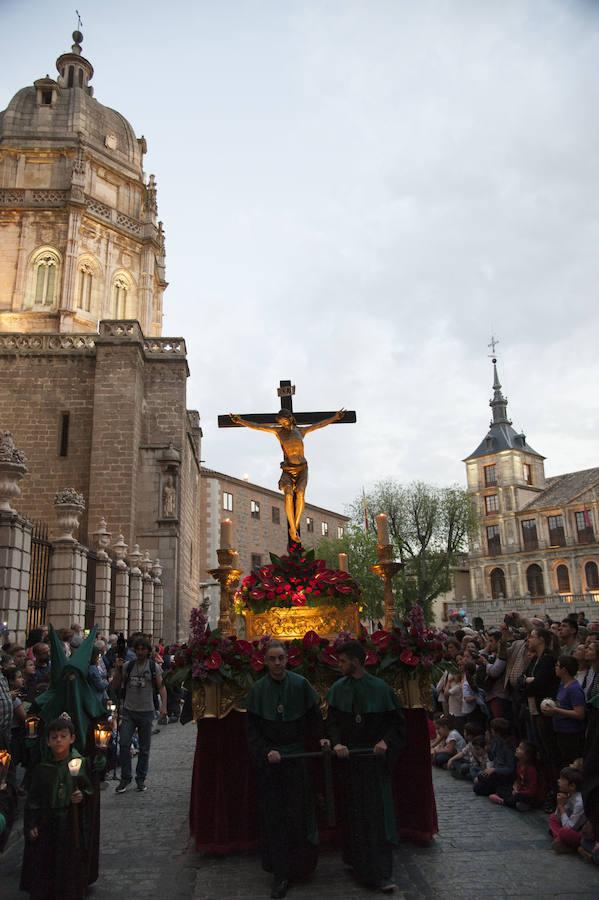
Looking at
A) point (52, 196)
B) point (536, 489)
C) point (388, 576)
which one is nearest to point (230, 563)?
point (388, 576)

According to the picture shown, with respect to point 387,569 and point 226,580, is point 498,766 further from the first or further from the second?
point 226,580

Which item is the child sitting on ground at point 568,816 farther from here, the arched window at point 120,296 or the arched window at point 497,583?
the arched window at point 497,583

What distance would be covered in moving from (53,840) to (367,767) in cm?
214

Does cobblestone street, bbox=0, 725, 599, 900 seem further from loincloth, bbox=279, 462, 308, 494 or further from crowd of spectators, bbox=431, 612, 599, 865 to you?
loincloth, bbox=279, 462, 308, 494

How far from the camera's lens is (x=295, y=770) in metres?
4.68

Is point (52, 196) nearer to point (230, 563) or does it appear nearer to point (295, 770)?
point (230, 563)

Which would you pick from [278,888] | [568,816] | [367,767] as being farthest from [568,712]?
[278,888]

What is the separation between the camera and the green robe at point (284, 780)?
181 inches

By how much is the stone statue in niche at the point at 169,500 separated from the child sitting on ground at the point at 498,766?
54.6 feet

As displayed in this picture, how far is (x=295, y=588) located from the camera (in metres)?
7.16

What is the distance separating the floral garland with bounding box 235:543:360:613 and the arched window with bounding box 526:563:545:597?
52.5 metres

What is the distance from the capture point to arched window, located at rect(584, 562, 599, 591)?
5207 cm

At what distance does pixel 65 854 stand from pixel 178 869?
3.84 feet

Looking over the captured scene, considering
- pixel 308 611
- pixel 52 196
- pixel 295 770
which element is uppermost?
pixel 52 196
